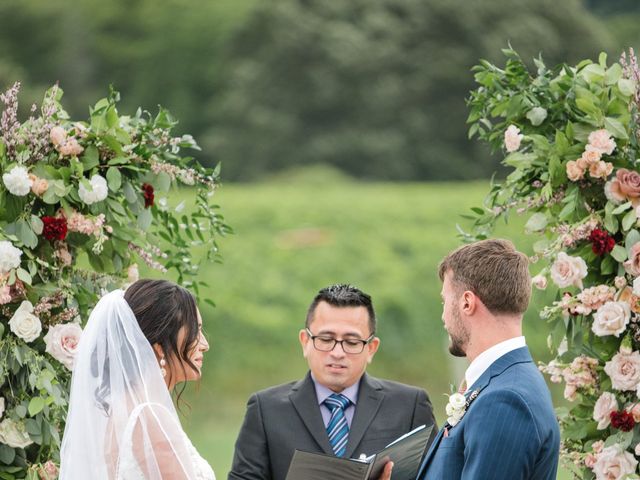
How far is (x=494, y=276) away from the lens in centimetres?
384

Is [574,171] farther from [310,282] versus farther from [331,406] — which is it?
[310,282]

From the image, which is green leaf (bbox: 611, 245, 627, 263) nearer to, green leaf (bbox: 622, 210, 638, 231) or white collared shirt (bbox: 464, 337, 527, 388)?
green leaf (bbox: 622, 210, 638, 231)

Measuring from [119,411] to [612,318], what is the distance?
2.32m

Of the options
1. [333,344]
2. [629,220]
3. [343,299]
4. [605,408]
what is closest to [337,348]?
[333,344]

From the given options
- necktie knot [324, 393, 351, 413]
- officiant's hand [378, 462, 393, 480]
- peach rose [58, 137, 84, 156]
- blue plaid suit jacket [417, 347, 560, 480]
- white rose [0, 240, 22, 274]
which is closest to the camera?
blue plaid suit jacket [417, 347, 560, 480]

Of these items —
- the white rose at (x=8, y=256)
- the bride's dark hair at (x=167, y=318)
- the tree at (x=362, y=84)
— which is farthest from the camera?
the tree at (x=362, y=84)

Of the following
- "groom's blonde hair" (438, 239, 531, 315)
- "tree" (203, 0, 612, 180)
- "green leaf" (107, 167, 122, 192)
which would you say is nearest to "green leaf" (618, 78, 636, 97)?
"groom's blonde hair" (438, 239, 531, 315)

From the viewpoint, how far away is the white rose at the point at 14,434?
16.8 ft

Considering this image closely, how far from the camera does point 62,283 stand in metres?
5.32

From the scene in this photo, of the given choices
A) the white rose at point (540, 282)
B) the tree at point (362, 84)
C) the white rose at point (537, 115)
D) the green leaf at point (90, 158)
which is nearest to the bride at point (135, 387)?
the green leaf at point (90, 158)

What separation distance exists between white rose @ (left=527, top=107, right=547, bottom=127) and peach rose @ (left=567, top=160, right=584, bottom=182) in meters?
0.34

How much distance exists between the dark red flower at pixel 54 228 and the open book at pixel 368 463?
5.58ft

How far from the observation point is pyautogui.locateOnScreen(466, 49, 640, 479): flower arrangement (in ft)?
16.4

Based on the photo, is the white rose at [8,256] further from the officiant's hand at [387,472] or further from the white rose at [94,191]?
the officiant's hand at [387,472]
